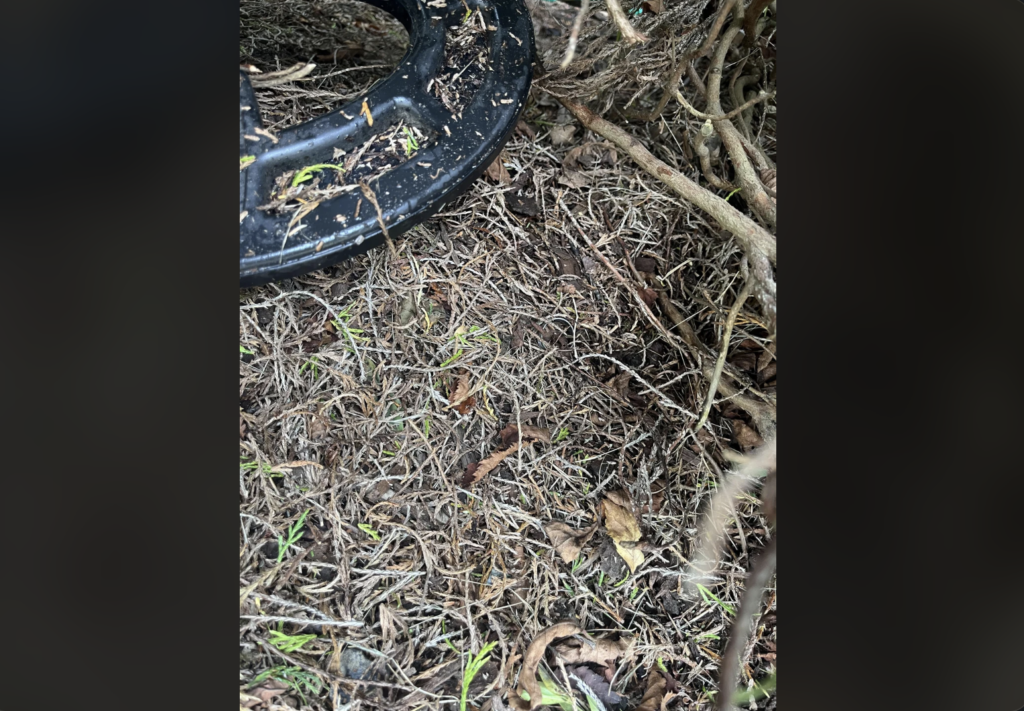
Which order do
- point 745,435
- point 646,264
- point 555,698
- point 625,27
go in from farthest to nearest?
point 646,264 → point 745,435 → point 555,698 → point 625,27

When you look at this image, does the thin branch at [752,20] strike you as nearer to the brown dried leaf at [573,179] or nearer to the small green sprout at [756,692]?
the brown dried leaf at [573,179]

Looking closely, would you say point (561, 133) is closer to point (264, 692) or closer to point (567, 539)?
point (567, 539)

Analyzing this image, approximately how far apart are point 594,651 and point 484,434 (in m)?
0.26

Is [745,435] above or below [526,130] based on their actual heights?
below

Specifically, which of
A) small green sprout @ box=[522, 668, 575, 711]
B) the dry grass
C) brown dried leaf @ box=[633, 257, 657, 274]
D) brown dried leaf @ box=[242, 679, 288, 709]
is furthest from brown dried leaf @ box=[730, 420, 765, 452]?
brown dried leaf @ box=[242, 679, 288, 709]

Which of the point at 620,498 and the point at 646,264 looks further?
the point at 646,264

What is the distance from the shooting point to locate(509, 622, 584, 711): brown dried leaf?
0.62 m

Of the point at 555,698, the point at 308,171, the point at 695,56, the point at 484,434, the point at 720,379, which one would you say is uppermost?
the point at 695,56

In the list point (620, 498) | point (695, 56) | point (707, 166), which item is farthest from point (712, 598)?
point (695, 56)

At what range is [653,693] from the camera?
0.63m

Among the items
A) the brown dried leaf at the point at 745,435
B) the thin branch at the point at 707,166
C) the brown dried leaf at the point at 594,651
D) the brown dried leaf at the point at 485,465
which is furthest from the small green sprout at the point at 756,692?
the thin branch at the point at 707,166
